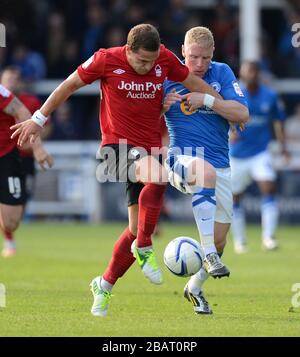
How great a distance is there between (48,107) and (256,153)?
26.5 ft

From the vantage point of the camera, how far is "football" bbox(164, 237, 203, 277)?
28.5 feet

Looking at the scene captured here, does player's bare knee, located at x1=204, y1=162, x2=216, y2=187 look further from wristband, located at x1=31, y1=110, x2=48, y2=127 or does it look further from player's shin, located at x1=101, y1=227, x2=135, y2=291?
wristband, located at x1=31, y1=110, x2=48, y2=127

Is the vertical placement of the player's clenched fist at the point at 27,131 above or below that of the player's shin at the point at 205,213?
above

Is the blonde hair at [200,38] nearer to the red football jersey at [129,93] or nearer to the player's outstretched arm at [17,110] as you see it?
the red football jersey at [129,93]

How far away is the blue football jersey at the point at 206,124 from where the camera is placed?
9.29 m

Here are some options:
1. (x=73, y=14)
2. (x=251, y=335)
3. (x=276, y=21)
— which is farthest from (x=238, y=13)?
(x=251, y=335)

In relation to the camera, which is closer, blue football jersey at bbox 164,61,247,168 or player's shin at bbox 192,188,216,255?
player's shin at bbox 192,188,216,255

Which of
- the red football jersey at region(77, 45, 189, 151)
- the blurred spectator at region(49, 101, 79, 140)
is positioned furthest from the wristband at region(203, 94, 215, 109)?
the blurred spectator at region(49, 101, 79, 140)

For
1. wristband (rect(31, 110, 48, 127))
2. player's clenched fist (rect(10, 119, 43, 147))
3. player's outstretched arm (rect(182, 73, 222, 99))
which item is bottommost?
player's clenched fist (rect(10, 119, 43, 147))

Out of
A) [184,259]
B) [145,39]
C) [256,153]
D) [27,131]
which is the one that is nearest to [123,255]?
[184,259]

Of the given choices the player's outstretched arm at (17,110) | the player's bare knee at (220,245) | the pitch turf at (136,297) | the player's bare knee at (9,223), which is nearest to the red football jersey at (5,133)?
the player's outstretched arm at (17,110)

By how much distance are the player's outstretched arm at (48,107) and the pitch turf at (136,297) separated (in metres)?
1.47

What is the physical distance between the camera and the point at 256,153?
16531 mm

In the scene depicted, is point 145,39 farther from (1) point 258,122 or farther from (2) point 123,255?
(1) point 258,122
